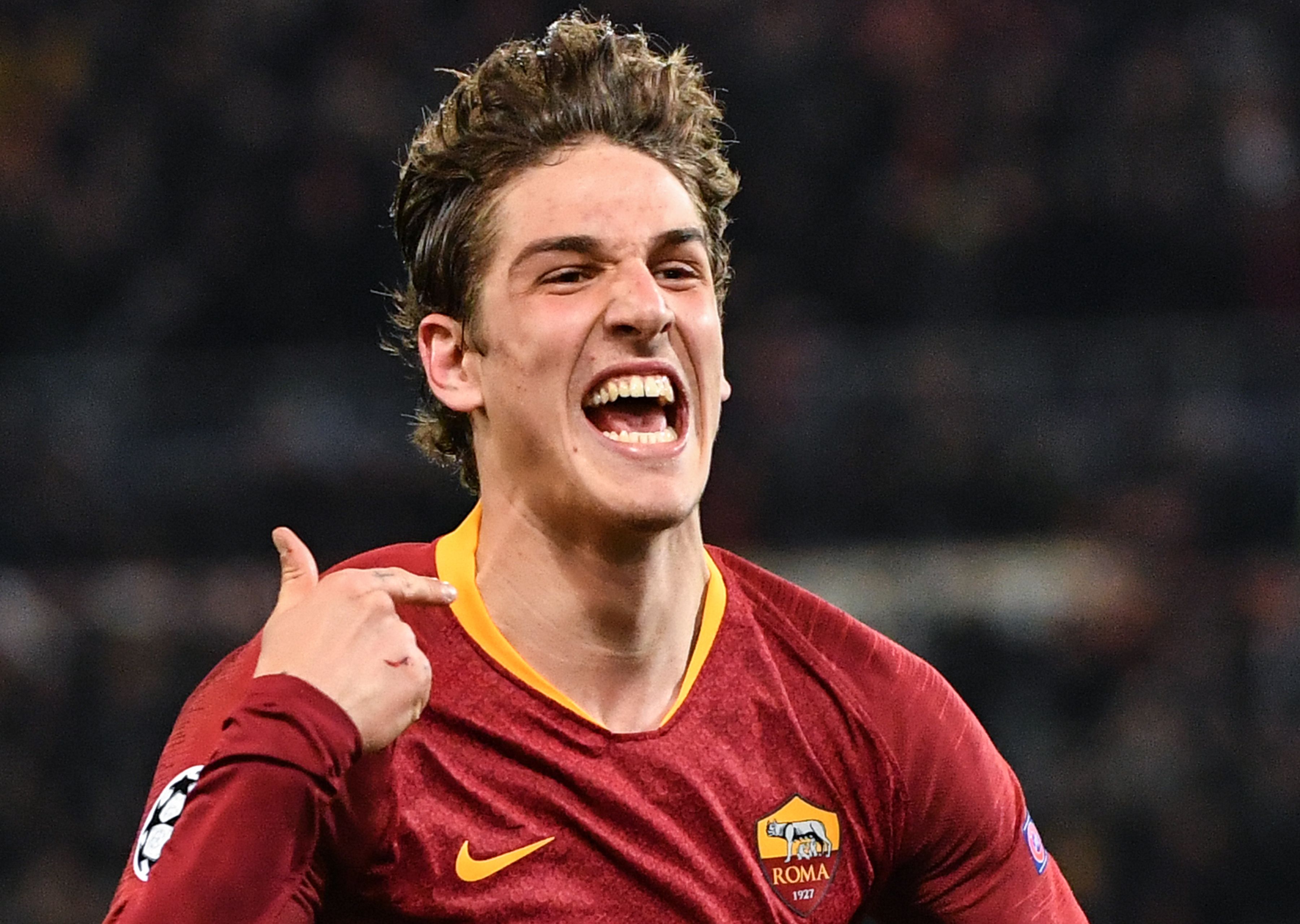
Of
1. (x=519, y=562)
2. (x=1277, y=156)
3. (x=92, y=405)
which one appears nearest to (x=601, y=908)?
(x=519, y=562)

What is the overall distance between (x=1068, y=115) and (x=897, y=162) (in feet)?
3.45

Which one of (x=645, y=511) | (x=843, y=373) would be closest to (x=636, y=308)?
(x=645, y=511)

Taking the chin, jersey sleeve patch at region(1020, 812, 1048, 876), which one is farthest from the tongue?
jersey sleeve patch at region(1020, 812, 1048, 876)

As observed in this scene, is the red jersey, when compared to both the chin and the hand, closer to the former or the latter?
the hand

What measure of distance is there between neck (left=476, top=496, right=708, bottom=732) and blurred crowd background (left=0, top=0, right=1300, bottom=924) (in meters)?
4.02

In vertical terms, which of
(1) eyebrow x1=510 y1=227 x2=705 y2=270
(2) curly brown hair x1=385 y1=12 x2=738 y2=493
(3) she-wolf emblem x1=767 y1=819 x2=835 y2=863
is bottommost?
(3) she-wolf emblem x1=767 y1=819 x2=835 y2=863

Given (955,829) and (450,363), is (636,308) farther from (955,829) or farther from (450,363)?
(955,829)

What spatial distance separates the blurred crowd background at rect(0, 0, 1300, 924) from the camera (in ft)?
25.6

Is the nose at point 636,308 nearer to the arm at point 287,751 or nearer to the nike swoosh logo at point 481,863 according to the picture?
the arm at point 287,751

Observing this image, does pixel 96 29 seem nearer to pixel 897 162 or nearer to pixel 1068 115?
pixel 897 162

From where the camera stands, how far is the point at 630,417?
2883mm

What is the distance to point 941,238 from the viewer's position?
9.77 meters

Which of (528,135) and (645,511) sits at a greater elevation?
(528,135)

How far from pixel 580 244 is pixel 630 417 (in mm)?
277
